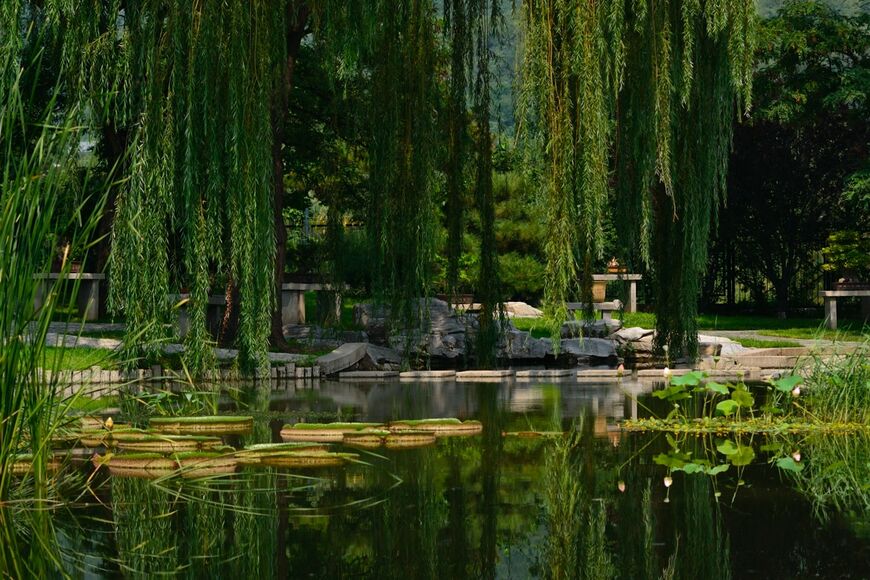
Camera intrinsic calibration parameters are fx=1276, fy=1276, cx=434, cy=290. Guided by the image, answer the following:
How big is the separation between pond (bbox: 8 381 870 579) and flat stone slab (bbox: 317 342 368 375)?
239 inches

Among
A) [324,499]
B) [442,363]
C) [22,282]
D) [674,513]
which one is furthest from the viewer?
[442,363]

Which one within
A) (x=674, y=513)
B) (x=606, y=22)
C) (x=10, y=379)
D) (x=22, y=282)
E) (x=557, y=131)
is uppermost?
(x=606, y=22)

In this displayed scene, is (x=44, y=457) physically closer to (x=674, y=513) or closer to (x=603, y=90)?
(x=674, y=513)

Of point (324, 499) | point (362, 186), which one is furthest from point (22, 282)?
point (362, 186)

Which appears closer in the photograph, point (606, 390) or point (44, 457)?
point (44, 457)

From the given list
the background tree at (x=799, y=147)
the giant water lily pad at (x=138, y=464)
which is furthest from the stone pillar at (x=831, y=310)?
the giant water lily pad at (x=138, y=464)

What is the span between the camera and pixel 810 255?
2559 cm

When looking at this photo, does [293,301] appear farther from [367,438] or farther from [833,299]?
[367,438]

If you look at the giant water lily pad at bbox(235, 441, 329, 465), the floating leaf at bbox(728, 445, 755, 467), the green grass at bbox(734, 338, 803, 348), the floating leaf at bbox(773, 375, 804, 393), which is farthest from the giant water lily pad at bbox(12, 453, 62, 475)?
the green grass at bbox(734, 338, 803, 348)

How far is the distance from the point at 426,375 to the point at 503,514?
8.29 metres

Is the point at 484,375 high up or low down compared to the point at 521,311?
down

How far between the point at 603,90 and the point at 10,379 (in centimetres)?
517

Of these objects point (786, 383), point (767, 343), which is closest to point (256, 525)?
point (786, 383)

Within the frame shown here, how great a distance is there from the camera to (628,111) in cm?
975
